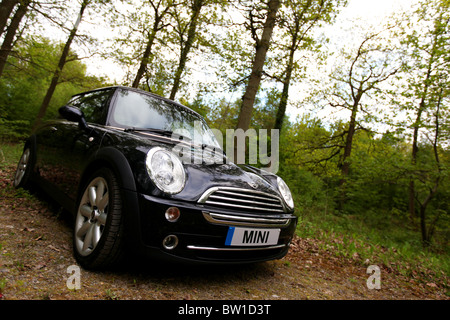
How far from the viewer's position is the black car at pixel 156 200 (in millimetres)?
1732

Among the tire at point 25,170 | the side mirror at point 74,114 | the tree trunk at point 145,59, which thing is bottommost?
the tire at point 25,170

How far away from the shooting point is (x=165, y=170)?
1.83m

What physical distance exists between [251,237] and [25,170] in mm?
3626

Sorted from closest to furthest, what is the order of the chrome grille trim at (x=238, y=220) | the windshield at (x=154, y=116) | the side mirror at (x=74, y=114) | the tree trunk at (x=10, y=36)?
1. the chrome grille trim at (x=238, y=220)
2. the side mirror at (x=74, y=114)
3. the windshield at (x=154, y=116)
4. the tree trunk at (x=10, y=36)

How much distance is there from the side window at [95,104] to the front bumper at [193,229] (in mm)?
1453

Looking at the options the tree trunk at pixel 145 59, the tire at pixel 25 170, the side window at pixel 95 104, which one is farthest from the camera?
the tree trunk at pixel 145 59

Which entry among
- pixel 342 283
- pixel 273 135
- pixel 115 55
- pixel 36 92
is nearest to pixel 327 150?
pixel 273 135

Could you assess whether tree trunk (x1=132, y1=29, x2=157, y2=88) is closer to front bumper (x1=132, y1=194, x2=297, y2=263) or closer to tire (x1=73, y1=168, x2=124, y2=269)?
tire (x1=73, y1=168, x2=124, y2=269)

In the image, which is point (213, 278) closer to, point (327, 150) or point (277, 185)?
point (277, 185)

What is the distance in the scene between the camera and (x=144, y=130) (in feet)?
8.39

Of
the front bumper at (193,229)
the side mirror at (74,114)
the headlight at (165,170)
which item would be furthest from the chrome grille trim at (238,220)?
the side mirror at (74,114)

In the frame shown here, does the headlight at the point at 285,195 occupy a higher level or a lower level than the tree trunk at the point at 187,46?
lower

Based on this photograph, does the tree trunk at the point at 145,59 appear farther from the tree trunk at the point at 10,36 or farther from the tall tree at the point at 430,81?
the tall tree at the point at 430,81

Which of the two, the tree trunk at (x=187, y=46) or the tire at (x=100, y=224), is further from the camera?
the tree trunk at (x=187, y=46)
